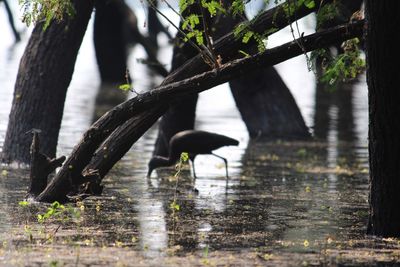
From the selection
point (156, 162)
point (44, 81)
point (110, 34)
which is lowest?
point (156, 162)

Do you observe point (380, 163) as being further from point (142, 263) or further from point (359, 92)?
point (359, 92)

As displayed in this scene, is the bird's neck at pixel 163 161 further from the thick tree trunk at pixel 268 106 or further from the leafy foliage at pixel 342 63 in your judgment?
the thick tree trunk at pixel 268 106

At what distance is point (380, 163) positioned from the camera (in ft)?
35.8

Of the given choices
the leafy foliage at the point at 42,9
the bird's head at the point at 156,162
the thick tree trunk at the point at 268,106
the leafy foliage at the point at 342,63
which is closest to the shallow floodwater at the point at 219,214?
the bird's head at the point at 156,162

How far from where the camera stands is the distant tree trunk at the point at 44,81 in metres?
16.5

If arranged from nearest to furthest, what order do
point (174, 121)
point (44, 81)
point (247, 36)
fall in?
point (247, 36) < point (44, 81) < point (174, 121)

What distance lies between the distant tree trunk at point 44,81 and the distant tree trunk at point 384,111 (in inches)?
255

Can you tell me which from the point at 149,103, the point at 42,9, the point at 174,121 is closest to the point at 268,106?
the point at 174,121

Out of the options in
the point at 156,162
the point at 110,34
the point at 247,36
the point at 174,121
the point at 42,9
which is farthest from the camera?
the point at 110,34

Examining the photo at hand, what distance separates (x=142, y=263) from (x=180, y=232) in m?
1.82

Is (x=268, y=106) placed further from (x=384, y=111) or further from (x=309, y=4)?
(x=384, y=111)

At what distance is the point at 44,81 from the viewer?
54.5 ft

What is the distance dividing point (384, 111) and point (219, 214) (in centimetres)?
282

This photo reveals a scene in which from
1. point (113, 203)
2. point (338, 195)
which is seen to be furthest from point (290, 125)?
point (113, 203)
